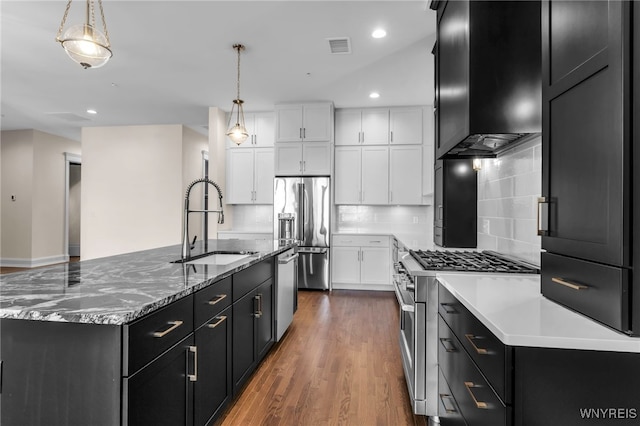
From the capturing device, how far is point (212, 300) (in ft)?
5.99

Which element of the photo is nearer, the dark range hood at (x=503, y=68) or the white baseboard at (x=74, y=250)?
the dark range hood at (x=503, y=68)

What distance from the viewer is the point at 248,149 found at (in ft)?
20.2

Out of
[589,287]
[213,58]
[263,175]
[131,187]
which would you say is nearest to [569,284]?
[589,287]

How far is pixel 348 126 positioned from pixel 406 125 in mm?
933

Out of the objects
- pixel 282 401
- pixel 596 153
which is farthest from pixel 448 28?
pixel 282 401

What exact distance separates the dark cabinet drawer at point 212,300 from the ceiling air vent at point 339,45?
107 inches

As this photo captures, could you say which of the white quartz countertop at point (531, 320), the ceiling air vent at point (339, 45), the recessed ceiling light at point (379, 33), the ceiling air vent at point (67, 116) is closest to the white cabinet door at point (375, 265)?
the ceiling air vent at point (339, 45)

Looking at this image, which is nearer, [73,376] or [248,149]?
[73,376]

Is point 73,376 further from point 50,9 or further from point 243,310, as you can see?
point 50,9

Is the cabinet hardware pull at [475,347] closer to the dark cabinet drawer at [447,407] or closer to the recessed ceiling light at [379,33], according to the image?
the dark cabinet drawer at [447,407]

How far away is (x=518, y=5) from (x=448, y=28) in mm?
533

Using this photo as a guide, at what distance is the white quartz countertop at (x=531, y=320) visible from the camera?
89 cm

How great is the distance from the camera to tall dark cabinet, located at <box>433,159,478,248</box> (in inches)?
130

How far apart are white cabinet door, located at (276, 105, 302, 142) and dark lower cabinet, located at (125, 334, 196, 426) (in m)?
4.48
